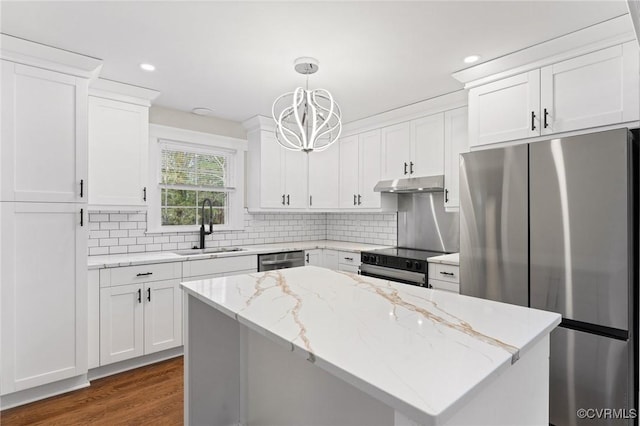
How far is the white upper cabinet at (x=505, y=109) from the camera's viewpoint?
97.0 inches

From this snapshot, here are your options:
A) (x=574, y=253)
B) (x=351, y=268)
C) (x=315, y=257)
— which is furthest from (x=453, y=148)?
(x=315, y=257)

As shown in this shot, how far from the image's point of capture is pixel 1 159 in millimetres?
2311

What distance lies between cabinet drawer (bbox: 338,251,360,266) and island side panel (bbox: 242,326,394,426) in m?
2.13

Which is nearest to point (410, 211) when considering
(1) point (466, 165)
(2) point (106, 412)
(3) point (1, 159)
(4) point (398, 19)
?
(1) point (466, 165)

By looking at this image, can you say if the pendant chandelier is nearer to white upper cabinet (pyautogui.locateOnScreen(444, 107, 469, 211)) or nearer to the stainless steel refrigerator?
the stainless steel refrigerator

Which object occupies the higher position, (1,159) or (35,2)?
(35,2)

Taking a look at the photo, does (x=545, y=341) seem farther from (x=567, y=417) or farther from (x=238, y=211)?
(x=238, y=211)

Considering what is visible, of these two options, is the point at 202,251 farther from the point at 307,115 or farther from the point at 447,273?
the point at 447,273

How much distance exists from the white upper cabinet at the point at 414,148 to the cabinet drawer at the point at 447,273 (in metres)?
0.98

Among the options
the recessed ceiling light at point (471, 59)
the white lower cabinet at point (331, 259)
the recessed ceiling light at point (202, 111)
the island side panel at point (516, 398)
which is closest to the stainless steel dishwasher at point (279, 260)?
the white lower cabinet at point (331, 259)

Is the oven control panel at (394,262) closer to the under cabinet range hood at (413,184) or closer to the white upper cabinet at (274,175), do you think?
the under cabinet range hood at (413,184)

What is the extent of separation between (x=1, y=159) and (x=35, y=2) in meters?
1.07

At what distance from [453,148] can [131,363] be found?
358 cm

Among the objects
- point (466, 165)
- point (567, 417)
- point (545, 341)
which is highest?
point (466, 165)
